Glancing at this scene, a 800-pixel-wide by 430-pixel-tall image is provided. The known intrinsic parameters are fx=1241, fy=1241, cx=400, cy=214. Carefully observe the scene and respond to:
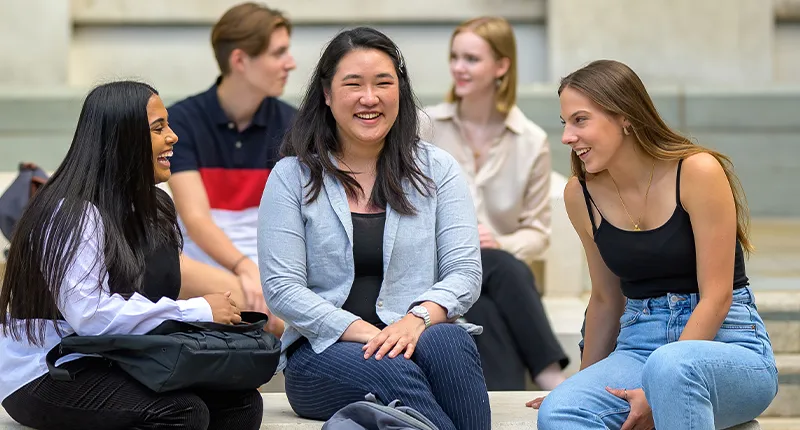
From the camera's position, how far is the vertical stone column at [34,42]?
7852 mm

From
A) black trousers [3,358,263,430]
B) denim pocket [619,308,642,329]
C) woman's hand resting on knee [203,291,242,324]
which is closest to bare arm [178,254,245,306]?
woman's hand resting on knee [203,291,242,324]

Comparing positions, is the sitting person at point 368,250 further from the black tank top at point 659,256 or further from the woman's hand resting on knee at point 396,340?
the black tank top at point 659,256

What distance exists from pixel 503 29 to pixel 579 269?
121 cm

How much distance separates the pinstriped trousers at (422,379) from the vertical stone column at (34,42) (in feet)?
16.6

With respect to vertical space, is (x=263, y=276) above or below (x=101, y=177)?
below

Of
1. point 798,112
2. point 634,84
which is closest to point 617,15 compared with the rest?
point 798,112

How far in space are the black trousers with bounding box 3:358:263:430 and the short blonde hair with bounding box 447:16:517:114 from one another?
2347mm

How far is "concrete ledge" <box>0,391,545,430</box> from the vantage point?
11.5ft

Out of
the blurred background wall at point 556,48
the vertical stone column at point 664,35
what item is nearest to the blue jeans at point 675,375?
the blurred background wall at point 556,48

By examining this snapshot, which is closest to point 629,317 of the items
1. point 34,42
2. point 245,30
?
point 245,30

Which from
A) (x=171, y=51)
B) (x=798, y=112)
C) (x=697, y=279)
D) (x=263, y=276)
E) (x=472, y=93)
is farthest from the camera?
(x=171, y=51)

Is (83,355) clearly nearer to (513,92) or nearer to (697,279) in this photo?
(697,279)

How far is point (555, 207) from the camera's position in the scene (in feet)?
18.5

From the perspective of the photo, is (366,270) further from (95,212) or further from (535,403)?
(95,212)
